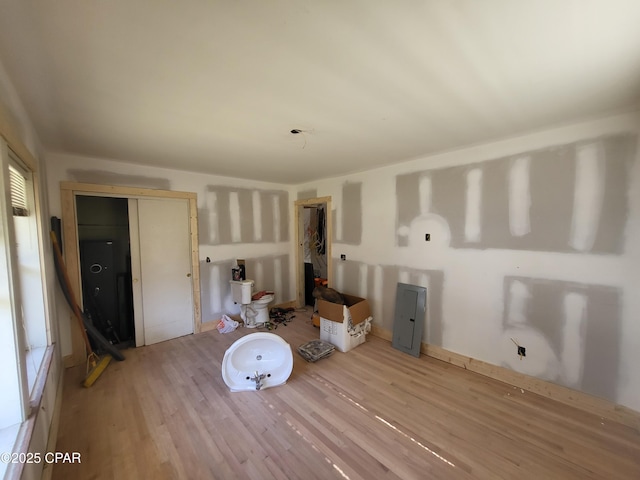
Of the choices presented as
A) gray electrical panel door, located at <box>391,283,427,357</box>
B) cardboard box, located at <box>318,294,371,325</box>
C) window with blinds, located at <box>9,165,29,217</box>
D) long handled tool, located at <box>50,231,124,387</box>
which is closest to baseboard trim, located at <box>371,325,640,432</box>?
gray electrical panel door, located at <box>391,283,427,357</box>

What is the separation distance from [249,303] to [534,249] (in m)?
3.77

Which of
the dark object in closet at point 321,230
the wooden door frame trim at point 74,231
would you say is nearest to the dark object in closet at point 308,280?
the dark object in closet at point 321,230

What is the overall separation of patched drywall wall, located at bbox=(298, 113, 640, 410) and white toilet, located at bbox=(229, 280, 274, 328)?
2117 millimetres

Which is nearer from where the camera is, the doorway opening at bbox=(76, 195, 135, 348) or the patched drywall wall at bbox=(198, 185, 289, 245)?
the doorway opening at bbox=(76, 195, 135, 348)

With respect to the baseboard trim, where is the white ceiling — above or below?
above

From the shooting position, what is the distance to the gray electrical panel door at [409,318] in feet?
10.5

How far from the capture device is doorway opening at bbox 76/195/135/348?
3365 millimetres

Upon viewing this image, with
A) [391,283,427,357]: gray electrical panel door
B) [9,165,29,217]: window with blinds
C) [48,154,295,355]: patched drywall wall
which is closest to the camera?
[9,165,29,217]: window with blinds

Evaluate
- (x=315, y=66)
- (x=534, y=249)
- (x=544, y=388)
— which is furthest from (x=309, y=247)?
(x=315, y=66)

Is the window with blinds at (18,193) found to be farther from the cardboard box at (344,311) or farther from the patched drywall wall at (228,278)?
the cardboard box at (344,311)

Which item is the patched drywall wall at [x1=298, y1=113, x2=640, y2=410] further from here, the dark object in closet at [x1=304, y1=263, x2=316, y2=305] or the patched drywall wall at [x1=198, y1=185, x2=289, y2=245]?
the patched drywall wall at [x1=198, y1=185, x2=289, y2=245]

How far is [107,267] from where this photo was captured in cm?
346

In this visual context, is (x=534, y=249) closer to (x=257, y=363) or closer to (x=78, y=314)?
(x=257, y=363)

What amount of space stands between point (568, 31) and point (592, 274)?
2.04m
